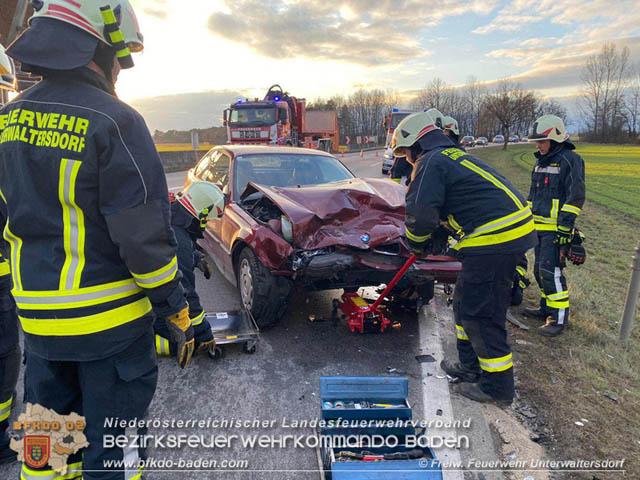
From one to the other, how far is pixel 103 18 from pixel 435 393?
2867 millimetres

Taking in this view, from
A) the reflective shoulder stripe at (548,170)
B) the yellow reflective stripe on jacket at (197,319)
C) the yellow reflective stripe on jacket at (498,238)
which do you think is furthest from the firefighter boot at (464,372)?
the reflective shoulder stripe at (548,170)

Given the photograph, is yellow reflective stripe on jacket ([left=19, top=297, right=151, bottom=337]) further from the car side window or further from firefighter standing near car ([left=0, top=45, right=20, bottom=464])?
the car side window

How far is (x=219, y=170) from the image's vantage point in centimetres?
530

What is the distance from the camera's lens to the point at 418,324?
4.10 m

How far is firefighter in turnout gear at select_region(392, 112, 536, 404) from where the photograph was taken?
2.84 meters

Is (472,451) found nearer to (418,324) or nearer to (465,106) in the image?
(418,324)

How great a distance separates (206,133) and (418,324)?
184 feet

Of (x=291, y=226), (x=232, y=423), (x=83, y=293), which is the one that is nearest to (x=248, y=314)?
(x=291, y=226)

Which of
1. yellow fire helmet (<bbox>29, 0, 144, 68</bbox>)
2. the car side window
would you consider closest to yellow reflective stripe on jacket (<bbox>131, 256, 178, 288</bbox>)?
yellow fire helmet (<bbox>29, 0, 144, 68</bbox>)

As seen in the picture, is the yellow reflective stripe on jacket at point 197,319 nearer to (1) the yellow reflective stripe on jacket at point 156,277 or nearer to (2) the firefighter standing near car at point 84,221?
(2) the firefighter standing near car at point 84,221

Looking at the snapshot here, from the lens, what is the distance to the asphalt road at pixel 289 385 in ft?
7.71

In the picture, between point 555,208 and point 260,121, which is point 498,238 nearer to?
point 555,208

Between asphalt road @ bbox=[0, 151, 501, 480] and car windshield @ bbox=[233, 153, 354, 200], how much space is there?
1.54 meters

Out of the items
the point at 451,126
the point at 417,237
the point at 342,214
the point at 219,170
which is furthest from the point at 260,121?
the point at 417,237
